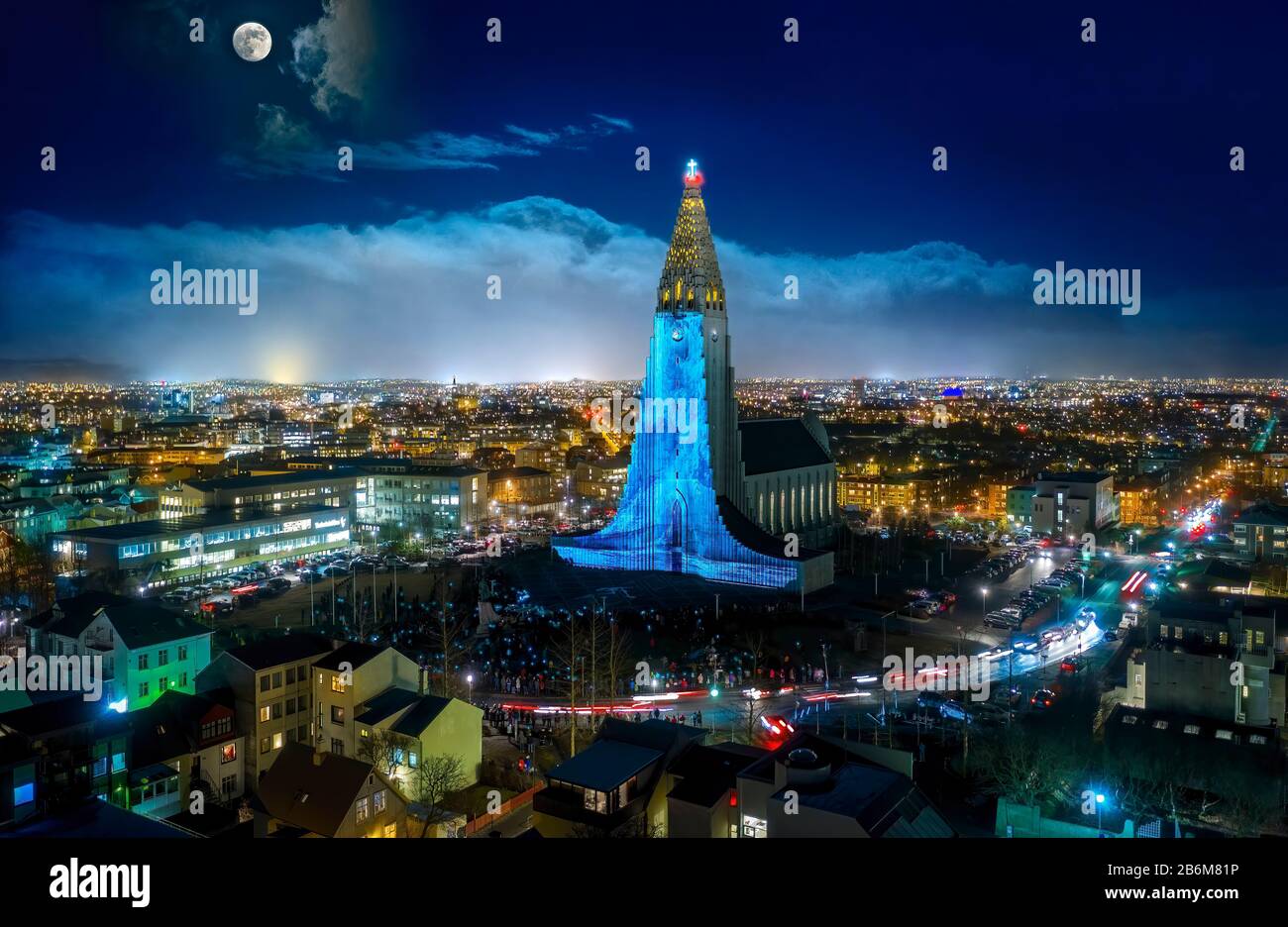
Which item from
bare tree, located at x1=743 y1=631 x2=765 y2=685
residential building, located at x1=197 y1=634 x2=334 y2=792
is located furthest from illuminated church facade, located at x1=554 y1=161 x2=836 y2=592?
residential building, located at x1=197 y1=634 x2=334 y2=792

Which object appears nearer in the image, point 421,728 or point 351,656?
point 421,728

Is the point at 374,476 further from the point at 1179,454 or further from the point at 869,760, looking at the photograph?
the point at 1179,454

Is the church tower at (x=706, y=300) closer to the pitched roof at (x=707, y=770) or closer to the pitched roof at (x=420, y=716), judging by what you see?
the pitched roof at (x=420, y=716)

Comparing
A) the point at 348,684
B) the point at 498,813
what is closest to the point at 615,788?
the point at 498,813

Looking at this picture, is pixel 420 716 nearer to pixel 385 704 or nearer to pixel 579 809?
pixel 385 704

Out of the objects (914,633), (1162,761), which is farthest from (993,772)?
(914,633)

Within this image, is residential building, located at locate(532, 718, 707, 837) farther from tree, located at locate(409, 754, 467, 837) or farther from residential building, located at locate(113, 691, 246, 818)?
residential building, located at locate(113, 691, 246, 818)
